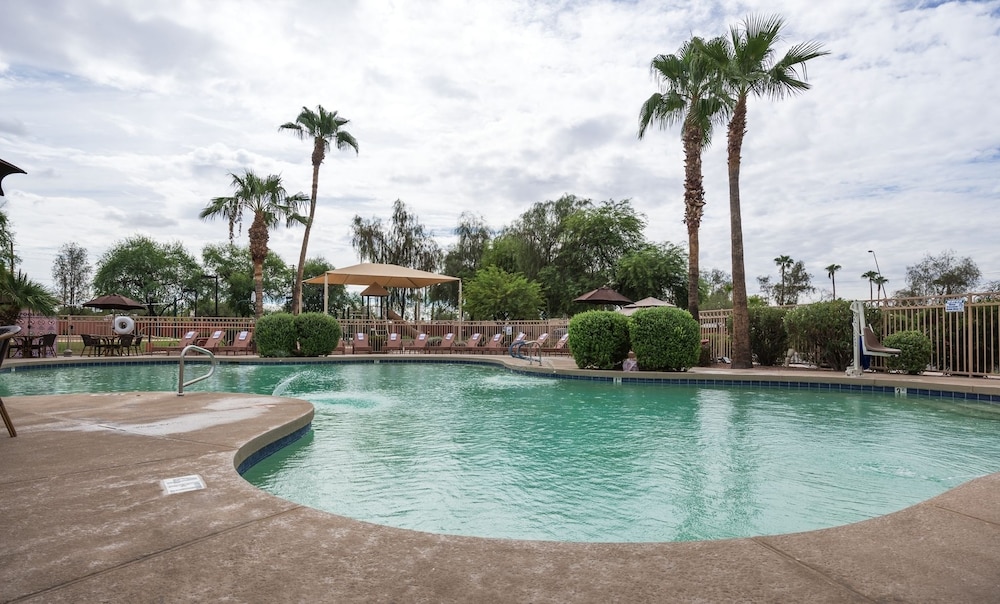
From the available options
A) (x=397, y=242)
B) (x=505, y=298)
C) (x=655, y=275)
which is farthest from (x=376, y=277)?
(x=397, y=242)

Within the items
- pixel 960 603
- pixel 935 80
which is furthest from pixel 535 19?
pixel 960 603

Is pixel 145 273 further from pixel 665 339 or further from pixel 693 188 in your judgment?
pixel 665 339

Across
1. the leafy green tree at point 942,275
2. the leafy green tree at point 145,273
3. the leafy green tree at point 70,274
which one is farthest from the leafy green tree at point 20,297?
the leafy green tree at point 942,275

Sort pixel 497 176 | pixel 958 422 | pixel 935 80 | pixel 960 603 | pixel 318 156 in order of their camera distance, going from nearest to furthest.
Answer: pixel 960 603, pixel 958 422, pixel 935 80, pixel 318 156, pixel 497 176

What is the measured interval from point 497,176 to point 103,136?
17.6 m

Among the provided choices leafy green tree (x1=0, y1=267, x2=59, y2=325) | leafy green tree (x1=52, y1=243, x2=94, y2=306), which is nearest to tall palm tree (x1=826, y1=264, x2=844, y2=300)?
leafy green tree (x1=0, y1=267, x2=59, y2=325)

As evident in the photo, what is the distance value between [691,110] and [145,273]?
40.3m

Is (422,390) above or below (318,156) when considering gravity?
below

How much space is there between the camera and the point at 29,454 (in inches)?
129

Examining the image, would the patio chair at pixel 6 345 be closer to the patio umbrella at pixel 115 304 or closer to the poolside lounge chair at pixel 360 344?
the poolside lounge chair at pixel 360 344

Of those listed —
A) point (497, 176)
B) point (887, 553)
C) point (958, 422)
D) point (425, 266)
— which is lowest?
point (958, 422)

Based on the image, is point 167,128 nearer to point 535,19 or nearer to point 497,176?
point 535,19

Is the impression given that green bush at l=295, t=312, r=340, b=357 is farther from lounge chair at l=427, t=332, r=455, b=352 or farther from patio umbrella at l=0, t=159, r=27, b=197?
patio umbrella at l=0, t=159, r=27, b=197

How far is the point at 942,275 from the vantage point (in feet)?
110
